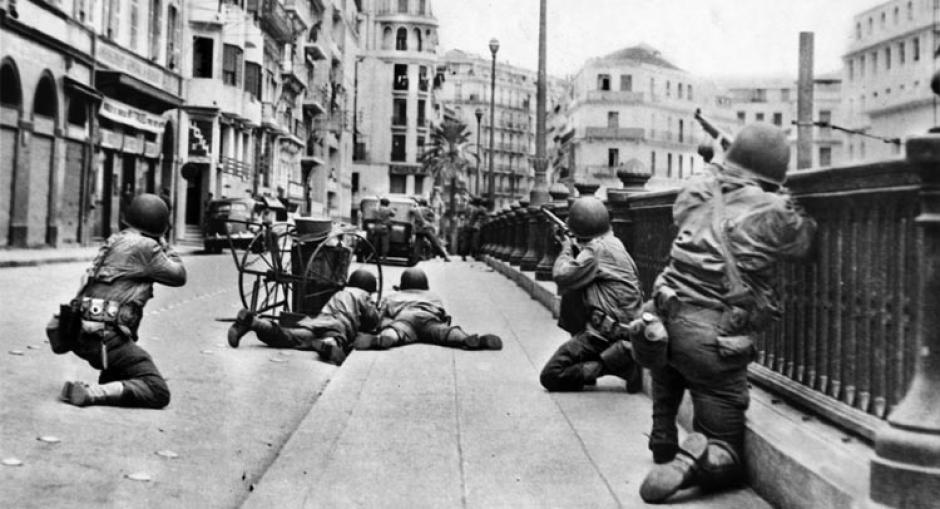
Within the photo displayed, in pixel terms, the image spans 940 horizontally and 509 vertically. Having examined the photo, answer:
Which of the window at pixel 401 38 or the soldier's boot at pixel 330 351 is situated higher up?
the window at pixel 401 38

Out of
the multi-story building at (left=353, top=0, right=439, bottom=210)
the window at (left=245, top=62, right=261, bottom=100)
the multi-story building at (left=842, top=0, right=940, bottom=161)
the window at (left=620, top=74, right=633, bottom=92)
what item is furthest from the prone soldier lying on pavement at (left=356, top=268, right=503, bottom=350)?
the window at (left=620, top=74, right=633, bottom=92)

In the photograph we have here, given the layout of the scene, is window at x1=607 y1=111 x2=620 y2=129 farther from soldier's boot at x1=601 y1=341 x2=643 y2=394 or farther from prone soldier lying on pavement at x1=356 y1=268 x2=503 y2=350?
soldier's boot at x1=601 y1=341 x2=643 y2=394

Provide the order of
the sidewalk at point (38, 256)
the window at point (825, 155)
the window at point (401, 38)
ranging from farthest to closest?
the window at point (401, 38)
the window at point (825, 155)
the sidewalk at point (38, 256)

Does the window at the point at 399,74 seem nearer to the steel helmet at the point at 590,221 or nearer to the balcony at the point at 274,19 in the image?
the balcony at the point at 274,19

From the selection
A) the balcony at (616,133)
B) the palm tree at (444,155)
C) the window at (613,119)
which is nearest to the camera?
the balcony at (616,133)

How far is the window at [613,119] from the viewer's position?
98.3 metres

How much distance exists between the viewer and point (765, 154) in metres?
4.55

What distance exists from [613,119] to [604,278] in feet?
307

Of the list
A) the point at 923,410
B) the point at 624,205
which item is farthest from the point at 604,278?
the point at 923,410

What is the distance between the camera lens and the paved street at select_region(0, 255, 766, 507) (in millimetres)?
4453

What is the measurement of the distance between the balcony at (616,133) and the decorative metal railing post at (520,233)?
76.4 metres

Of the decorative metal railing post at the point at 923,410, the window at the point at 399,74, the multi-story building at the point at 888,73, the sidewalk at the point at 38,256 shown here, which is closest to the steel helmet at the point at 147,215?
the decorative metal railing post at the point at 923,410

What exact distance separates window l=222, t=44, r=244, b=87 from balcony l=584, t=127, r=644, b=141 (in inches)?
2204

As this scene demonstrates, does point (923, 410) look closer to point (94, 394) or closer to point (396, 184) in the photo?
point (94, 394)
